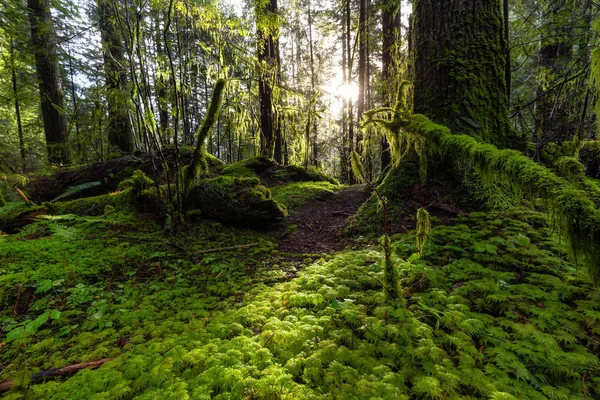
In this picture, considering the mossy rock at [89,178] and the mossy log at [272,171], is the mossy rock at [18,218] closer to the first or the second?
the mossy rock at [89,178]

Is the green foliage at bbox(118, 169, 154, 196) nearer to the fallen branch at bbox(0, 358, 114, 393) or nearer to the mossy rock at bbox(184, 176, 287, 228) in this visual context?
the mossy rock at bbox(184, 176, 287, 228)

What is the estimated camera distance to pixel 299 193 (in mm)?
6816

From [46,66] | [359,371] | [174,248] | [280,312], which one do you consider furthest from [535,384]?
[46,66]

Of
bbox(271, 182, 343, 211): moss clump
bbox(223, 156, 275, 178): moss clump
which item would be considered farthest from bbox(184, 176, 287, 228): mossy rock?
bbox(223, 156, 275, 178): moss clump

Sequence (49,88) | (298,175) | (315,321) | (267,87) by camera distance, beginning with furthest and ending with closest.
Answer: (49,88) → (267,87) → (298,175) → (315,321)

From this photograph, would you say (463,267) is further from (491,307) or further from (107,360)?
(107,360)

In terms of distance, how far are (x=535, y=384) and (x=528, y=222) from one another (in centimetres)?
237

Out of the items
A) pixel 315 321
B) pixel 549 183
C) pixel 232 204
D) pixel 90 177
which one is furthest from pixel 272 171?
pixel 549 183

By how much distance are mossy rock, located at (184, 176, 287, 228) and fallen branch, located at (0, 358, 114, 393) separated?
10.2 feet

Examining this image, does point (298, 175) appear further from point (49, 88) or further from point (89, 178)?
point (49, 88)

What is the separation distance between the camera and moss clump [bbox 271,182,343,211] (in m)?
6.35

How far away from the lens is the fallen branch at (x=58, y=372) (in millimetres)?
1650

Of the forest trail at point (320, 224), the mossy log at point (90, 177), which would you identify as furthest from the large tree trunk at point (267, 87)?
the forest trail at point (320, 224)

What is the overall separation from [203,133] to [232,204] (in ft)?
4.46
